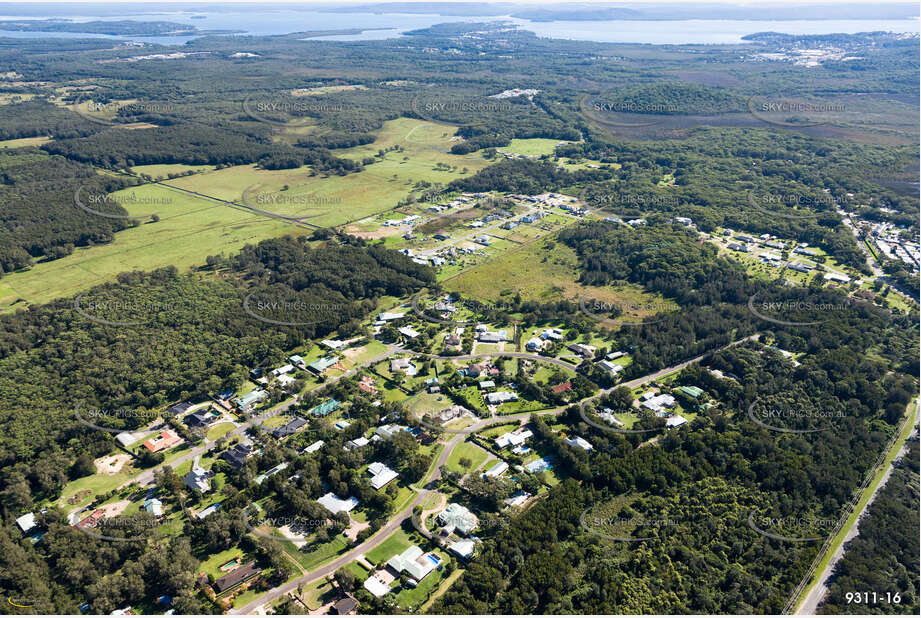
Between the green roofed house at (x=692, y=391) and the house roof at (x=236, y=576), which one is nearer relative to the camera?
the house roof at (x=236, y=576)

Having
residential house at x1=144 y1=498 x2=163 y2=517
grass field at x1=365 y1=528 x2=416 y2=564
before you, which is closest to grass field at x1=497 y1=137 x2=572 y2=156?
grass field at x1=365 y1=528 x2=416 y2=564

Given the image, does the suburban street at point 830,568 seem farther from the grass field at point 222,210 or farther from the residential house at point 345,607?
the grass field at point 222,210

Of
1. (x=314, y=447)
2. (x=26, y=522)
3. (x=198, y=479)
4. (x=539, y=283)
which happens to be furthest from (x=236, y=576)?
(x=539, y=283)

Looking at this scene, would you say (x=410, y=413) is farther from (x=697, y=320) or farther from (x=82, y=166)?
(x=82, y=166)

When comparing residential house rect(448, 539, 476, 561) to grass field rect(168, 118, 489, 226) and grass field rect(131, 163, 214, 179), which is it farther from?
grass field rect(131, 163, 214, 179)

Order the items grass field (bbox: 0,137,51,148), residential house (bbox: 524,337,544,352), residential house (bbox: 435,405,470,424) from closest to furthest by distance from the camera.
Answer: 1. residential house (bbox: 435,405,470,424)
2. residential house (bbox: 524,337,544,352)
3. grass field (bbox: 0,137,51,148)

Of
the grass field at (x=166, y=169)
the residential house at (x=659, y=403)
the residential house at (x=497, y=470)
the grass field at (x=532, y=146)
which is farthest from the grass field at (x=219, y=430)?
the grass field at (x=532, y=146)
